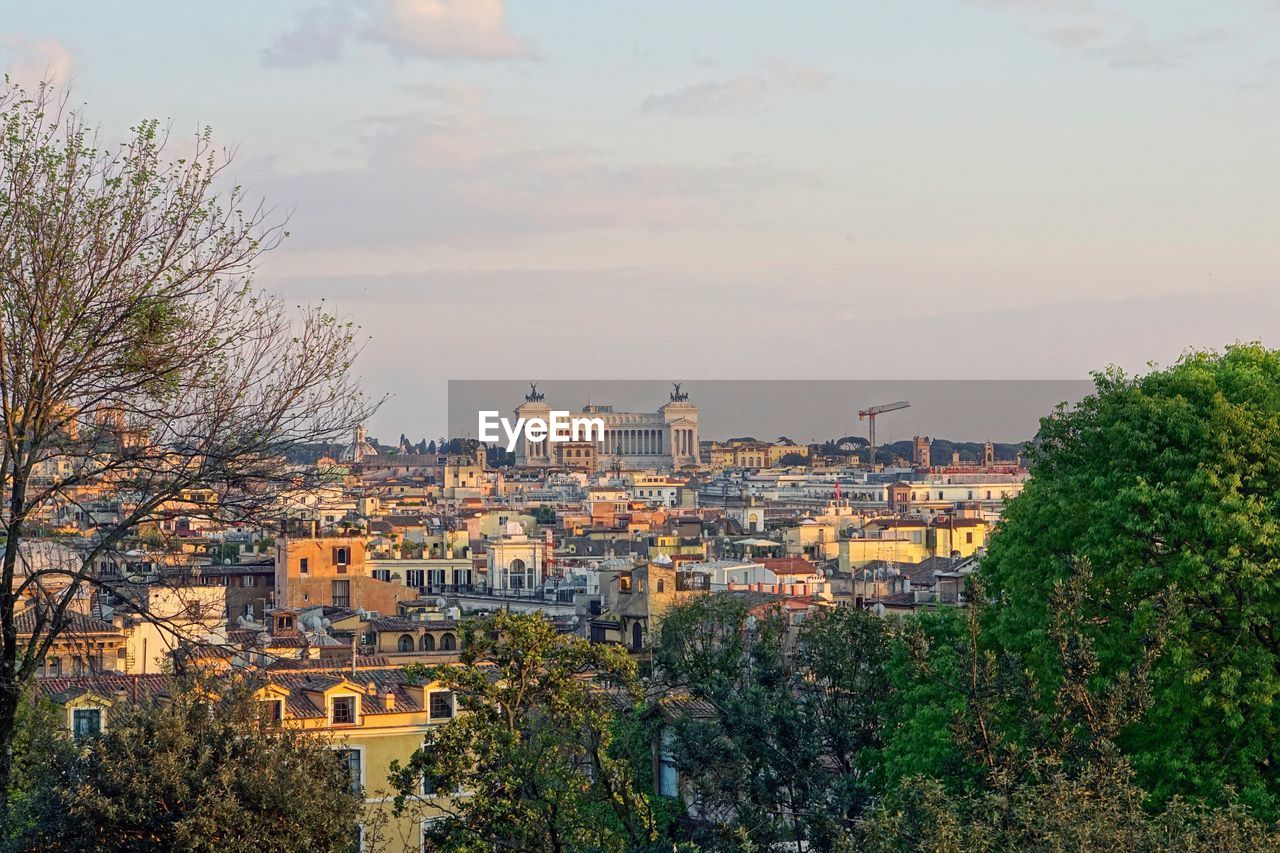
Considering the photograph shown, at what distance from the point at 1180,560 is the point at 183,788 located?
8943 mm

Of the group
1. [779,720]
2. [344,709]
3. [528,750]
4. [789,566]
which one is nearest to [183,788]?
[528,750]

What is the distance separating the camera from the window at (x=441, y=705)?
75.9 ft

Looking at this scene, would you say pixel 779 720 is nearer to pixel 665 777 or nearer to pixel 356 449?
pixel 665 777

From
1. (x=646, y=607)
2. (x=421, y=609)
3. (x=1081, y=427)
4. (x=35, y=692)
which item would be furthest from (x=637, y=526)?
(x=35, y=692)

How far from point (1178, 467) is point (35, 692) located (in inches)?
400

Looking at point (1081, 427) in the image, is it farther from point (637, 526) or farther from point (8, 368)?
point (637, 526)

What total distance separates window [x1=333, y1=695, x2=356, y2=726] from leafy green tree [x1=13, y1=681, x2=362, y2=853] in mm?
8807

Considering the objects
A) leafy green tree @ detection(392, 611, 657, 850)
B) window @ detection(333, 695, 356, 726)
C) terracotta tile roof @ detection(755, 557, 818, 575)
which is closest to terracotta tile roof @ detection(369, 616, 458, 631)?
window @ detection(333, 695, 356, 726)

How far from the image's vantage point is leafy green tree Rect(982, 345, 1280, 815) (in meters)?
17.1

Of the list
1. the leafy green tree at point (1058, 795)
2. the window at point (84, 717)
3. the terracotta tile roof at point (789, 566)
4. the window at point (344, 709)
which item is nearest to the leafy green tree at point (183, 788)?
the leafy green tree at point (1058, 795)

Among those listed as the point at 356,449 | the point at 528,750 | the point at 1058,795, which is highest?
the point at 356,449

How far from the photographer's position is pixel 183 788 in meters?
13.2

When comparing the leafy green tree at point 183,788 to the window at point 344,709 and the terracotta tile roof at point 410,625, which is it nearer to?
the window at point 344,709

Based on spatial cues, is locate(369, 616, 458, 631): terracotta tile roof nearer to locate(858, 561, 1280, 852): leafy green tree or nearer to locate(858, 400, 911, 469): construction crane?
locate(858, 561, 1280, 852): leafy green tree
